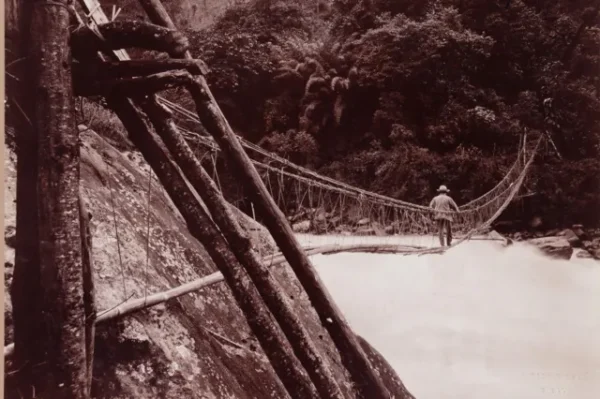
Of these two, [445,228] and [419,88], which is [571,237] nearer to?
[445,228]

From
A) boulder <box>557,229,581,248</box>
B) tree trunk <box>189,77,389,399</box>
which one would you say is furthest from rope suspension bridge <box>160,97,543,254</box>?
tree trunk <box>189,77,389,399</box>

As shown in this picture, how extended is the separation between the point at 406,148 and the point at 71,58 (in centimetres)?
175

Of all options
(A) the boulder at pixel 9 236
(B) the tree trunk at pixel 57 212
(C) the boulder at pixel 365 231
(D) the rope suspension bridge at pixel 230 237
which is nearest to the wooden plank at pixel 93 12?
(D) the rope suspension bridge at pixel 230 237

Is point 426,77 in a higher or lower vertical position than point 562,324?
higher

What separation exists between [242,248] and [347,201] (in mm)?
1157

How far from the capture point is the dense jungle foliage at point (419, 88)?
104 inches

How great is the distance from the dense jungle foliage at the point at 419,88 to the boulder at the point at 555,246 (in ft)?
0.32

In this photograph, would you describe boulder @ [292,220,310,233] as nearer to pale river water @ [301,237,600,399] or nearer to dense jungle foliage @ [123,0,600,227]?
pale river water @ [301,237,600,399]

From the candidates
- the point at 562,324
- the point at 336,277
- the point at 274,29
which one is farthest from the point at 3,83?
the point at 562,324

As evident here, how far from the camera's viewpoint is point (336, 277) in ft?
8.76

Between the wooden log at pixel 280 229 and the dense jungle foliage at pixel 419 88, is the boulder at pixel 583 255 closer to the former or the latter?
the dense jungle foliage at pixel 419 88

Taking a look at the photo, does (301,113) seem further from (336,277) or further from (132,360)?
(132,360)

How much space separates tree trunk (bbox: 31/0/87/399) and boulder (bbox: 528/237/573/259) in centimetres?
211

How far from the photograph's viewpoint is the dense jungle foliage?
2.64 m
